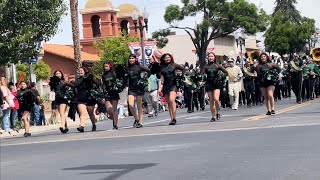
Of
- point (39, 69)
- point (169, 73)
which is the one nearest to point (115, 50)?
point (39, 69)

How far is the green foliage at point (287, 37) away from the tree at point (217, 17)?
19186 millimetres

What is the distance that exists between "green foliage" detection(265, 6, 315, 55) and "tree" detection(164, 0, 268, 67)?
19.2m

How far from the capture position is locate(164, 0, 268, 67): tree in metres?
66.4

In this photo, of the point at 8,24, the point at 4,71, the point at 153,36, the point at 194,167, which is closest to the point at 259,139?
the point at 194,167

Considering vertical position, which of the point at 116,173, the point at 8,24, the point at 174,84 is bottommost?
the point at 116,173

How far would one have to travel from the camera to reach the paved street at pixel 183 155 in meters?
9.95

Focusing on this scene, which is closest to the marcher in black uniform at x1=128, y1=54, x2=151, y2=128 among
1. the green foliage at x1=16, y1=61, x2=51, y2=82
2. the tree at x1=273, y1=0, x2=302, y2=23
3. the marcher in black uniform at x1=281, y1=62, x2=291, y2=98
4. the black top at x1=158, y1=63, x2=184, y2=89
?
the black top at x1=158, y1=63, x2=184, y2=89

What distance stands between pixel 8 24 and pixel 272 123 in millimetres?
16043

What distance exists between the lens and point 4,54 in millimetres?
30422

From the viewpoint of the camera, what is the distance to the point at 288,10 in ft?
342

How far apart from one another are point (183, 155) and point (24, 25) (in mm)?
19765

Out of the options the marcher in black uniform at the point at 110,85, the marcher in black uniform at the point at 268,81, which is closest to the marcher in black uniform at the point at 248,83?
the marcher in black uniform at the point at 268,81

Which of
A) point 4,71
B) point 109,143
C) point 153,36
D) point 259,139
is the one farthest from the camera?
point 153,36

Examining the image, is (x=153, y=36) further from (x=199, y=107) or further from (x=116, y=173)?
(x=116, y=173)
